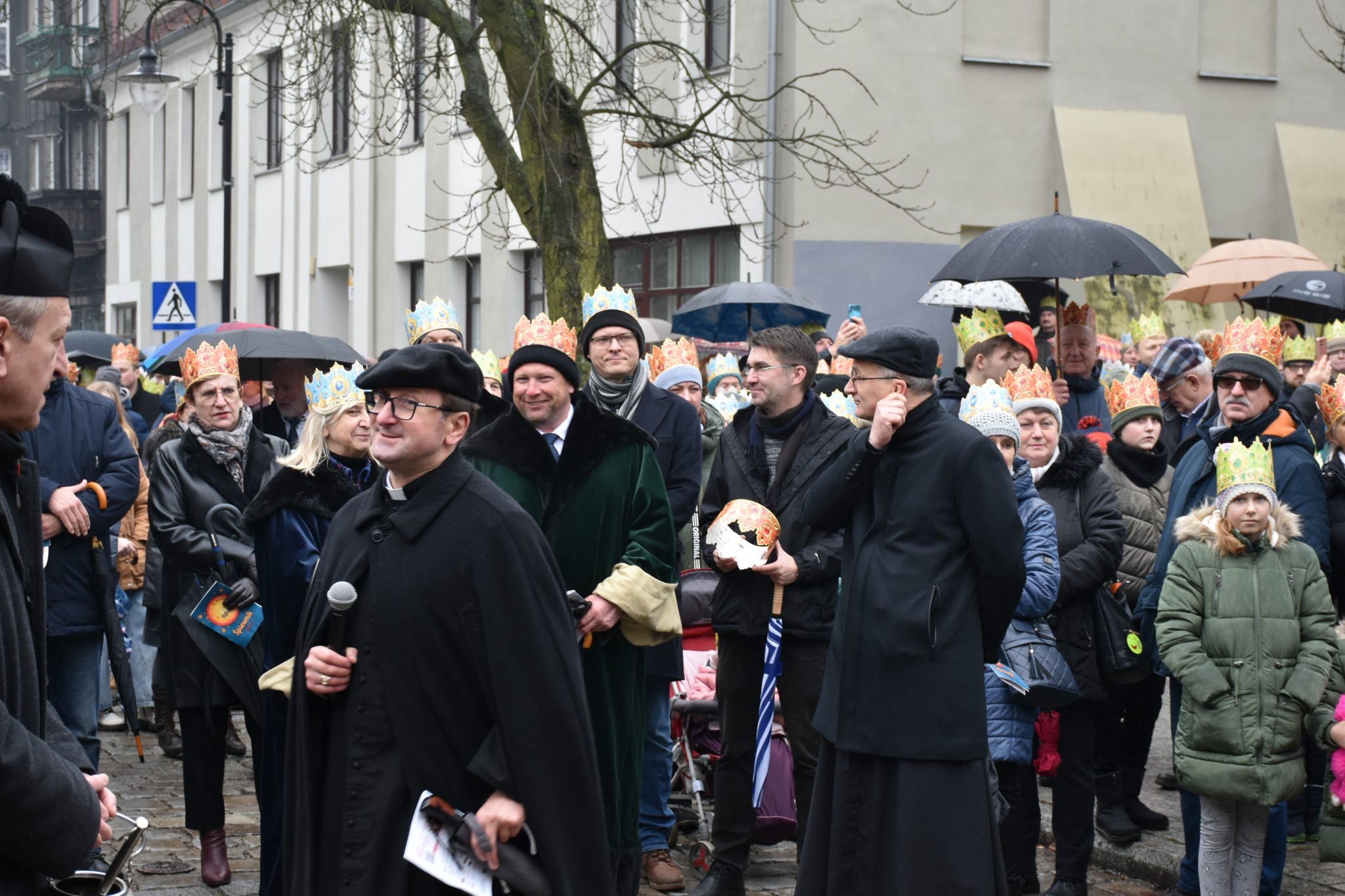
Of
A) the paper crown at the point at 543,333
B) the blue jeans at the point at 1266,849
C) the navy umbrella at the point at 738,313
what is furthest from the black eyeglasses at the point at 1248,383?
the navy umbrella at the point at 738,313

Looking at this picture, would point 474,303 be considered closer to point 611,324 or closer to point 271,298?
point 271,298

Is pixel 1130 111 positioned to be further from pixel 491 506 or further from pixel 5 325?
pixel 5 325

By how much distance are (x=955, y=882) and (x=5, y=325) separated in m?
3.49

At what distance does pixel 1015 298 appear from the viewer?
11172 millimetres

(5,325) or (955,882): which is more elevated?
(5,325)

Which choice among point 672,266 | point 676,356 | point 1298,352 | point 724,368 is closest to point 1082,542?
point 676,356

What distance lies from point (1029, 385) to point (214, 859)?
13.0ft

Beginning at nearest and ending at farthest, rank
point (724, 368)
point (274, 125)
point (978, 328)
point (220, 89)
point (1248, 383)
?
point (1248, 383) < point (978, 328) < point (724, 368) < point (220, 89) < point (274, 125)

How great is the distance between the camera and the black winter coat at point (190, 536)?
6.88 metres

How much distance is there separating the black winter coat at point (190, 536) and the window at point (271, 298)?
27.0 metres

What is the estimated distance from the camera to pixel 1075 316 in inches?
419

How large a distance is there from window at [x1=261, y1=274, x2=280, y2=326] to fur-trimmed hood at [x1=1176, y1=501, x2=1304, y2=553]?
28.7 m

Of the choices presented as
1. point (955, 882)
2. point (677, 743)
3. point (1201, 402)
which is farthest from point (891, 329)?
point (1201, 402)

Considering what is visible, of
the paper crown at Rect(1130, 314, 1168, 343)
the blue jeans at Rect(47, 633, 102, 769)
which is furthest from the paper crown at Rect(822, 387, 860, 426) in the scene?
the paper crown at Rect(1130, 314, 1168, 343)
